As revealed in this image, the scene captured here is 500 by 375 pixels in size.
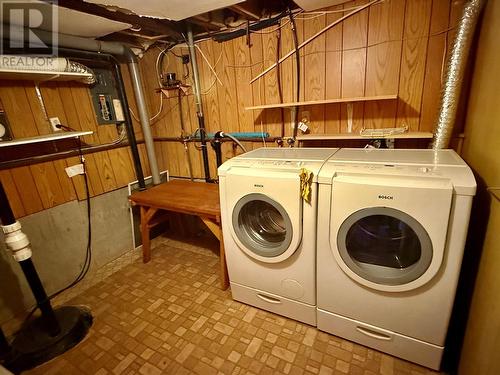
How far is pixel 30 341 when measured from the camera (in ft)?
4.96

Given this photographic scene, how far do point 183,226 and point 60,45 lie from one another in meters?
1.91

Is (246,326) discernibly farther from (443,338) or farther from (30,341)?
(30,341)

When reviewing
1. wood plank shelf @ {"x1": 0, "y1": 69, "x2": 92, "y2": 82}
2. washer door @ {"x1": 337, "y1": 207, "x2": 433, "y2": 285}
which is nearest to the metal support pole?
wood plank shelf @ {"x1": 0, "y1": 69, "x2": 92, "y2": 82}

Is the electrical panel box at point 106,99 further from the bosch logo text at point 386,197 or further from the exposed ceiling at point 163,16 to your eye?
the bosch logo text at point 386,197

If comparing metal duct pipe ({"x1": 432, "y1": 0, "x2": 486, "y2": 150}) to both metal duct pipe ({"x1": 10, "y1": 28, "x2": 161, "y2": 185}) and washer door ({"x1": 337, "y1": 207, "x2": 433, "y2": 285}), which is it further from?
metal duct pipe ({"x1": 10, "y1": 28, "x2": 161, "y2": 185})

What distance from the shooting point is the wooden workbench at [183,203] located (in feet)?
6.07

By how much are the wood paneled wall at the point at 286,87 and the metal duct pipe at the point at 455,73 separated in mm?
215

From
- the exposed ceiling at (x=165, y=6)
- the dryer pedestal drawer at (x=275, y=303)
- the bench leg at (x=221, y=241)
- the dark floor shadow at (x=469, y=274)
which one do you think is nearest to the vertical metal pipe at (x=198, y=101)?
the exposed ceiling at (x=165, y=6)

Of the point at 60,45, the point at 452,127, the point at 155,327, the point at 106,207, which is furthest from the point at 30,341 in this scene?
the point at 452,127

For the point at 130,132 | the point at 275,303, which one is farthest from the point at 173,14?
the point at 275,303

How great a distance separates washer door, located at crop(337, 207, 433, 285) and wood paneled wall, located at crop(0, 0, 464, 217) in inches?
34.4

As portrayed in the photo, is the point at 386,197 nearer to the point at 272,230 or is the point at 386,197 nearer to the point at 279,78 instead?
the point at 272,230

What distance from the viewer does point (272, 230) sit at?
1.65 m

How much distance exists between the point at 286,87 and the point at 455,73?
106cm
